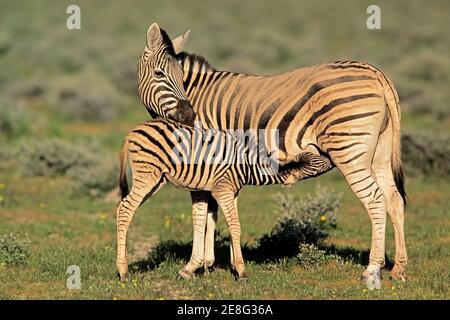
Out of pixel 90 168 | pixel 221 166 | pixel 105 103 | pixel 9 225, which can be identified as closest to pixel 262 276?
pixel 221 166

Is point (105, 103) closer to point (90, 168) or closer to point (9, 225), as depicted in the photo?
point (90, 168)

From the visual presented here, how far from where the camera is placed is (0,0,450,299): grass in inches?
369

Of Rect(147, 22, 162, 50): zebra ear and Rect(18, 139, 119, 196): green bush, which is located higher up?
Rect(147, 22, 162, 50): zebra ear

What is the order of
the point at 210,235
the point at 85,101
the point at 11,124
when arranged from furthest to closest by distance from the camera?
the point at 85,101 → the point at 11,124 → the point at 210,235

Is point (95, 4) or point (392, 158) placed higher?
point (95, 4)

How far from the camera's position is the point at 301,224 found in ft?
39.1

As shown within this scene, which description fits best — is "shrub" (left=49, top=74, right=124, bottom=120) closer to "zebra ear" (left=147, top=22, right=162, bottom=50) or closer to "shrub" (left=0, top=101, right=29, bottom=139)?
"shrub" (left=0, top=101, right=29, bottom=139)

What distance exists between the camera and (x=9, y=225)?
43.7ft

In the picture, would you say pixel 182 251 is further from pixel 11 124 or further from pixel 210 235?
pixel 11 124

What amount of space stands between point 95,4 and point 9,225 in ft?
179

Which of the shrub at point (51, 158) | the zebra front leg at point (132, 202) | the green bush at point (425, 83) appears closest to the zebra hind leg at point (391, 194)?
the zebra front leg at point (132, 202)

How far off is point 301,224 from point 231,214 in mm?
2774

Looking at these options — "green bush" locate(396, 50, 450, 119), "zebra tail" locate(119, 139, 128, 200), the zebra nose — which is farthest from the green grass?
"green bush" locate(396, 50, 450, 119)

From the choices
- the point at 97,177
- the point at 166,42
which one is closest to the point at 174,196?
the point at 97,177
